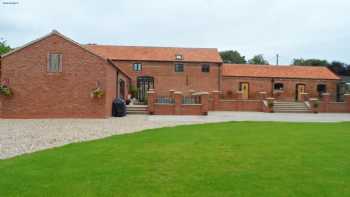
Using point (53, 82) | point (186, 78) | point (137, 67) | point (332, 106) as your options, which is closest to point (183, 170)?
point (53, 82)

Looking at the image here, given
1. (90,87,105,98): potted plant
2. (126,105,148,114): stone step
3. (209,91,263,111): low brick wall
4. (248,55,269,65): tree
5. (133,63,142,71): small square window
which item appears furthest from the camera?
(248,55,269,65): tree

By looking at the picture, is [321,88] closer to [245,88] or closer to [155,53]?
[245,88]

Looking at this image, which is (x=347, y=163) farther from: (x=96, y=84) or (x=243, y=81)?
(x=243, y=81)

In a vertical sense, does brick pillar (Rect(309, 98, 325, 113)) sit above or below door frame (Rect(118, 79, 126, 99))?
below

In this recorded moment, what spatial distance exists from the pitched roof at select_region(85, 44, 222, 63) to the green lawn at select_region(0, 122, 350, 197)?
1094 inches

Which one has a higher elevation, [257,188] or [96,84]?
[96,84]

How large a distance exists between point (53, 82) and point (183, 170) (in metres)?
15.5

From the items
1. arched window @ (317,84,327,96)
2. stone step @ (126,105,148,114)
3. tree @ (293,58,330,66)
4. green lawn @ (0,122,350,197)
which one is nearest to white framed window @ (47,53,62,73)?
stone step @ (126,105,148,114)

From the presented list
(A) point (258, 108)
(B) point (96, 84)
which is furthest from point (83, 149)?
(A) point (258, 108)

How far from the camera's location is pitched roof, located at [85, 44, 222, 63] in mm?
36625

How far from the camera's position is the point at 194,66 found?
1451 inches

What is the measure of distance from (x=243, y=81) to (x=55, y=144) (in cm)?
2937

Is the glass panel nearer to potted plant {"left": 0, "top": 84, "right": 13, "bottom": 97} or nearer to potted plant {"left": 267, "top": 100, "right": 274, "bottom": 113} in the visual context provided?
potted plant {"left": 0, "top": 84, "right": 13, "bottom": 97}

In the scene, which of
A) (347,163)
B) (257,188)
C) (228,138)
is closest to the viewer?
(257,188)
